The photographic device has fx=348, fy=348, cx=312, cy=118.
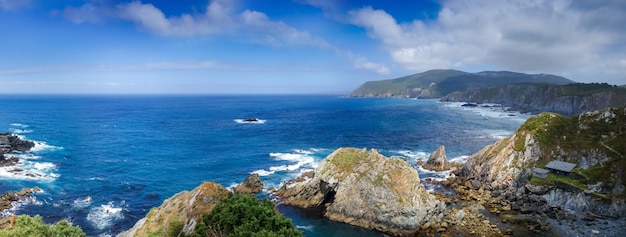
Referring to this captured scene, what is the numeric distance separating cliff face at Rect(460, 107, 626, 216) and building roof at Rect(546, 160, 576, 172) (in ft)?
3.25

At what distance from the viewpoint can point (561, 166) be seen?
2522 inches

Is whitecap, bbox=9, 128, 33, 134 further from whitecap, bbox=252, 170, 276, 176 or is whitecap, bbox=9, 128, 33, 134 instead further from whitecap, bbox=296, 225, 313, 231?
whitecap, bbox=296, 225, 313, 231

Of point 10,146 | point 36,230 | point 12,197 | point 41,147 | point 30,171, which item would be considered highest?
point 36,230

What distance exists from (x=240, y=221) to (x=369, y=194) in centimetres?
2651

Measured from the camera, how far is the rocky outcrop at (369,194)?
50.3 meters

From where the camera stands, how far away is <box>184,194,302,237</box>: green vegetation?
29.9 m

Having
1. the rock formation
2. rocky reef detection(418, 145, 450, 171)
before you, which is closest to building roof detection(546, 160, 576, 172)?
rocky reef detection(418, 145, 450, 171)

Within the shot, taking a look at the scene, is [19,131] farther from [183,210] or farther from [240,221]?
[240,221]

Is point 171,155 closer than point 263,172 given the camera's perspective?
No

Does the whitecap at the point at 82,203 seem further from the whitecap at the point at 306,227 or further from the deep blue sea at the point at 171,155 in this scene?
the whitecap at the point at 306,227

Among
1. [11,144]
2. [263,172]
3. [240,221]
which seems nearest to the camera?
[240,221]

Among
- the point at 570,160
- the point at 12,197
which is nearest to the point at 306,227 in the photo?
the point at 12,197

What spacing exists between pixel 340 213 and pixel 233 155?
46102 mm

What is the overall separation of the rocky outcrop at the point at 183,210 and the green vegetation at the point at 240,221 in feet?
12.8
